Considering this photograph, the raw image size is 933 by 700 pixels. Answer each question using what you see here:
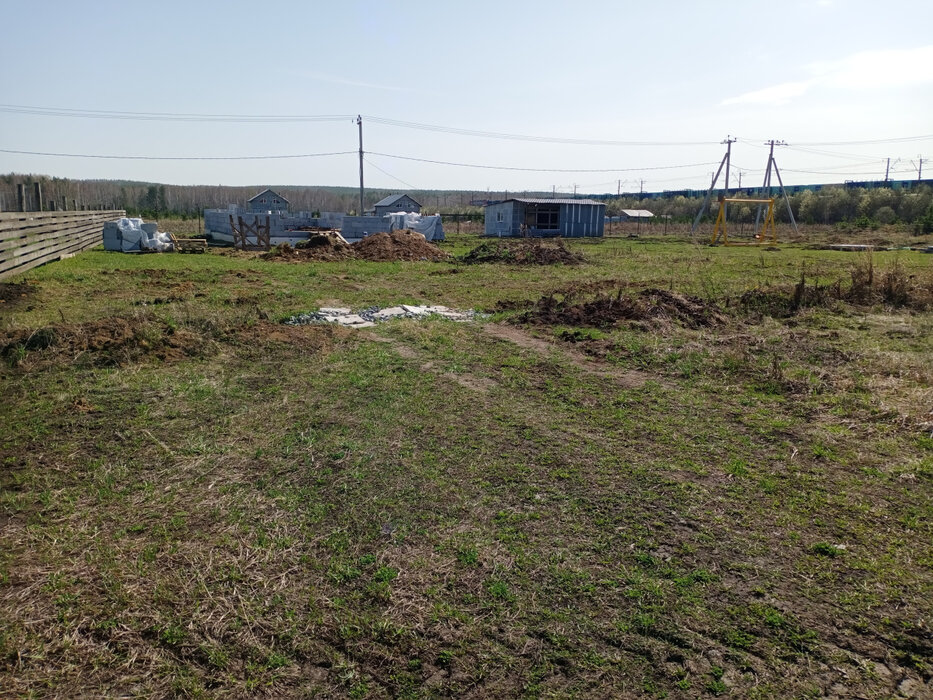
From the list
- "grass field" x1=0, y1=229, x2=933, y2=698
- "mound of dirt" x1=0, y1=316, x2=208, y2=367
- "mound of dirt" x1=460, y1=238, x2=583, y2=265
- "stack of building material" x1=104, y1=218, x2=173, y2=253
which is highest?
"stack of building material" x1=104, y1=218, x2=173, y2=253

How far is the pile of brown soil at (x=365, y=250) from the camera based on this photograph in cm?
2233

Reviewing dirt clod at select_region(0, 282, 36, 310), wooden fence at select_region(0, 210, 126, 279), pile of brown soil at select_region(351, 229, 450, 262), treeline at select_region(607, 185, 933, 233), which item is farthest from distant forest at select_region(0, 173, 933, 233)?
pile of brown soil at select_region(351, 229, 450, 262)

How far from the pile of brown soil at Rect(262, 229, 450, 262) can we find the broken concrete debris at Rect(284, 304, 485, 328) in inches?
446

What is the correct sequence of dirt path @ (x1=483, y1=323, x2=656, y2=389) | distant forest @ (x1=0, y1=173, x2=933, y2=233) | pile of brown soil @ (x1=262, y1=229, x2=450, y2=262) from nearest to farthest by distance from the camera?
dirt path @ (x1=483, y1=323, x2=656, y2=389), pile of brown soil @ (x1=262, y1=229, x2=450, y2=262), distant forest @ (x1=0, y1=173, x2=933, y2=233)

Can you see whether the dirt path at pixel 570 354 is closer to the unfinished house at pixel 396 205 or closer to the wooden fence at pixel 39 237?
the wooden fence at pixel 39 237

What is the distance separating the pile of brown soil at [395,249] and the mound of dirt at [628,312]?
12.3 m

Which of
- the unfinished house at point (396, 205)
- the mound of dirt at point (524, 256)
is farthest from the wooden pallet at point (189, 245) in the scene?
the unfinished house at point (396, 205)

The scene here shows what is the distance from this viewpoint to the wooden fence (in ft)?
48.4

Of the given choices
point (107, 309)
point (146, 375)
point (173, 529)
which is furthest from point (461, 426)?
point (107, 309)

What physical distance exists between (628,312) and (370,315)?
180 inches

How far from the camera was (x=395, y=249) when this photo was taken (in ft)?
76.3

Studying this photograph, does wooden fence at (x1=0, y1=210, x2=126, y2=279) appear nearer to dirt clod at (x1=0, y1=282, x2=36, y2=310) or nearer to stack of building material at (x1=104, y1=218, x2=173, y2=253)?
stack of building material at (x1=104, y1=218, x2=173, y2=253)

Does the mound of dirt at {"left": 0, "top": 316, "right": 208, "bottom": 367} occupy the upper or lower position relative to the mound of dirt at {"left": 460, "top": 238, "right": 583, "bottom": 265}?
lower

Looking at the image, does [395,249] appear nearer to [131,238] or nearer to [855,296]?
[131,238]
